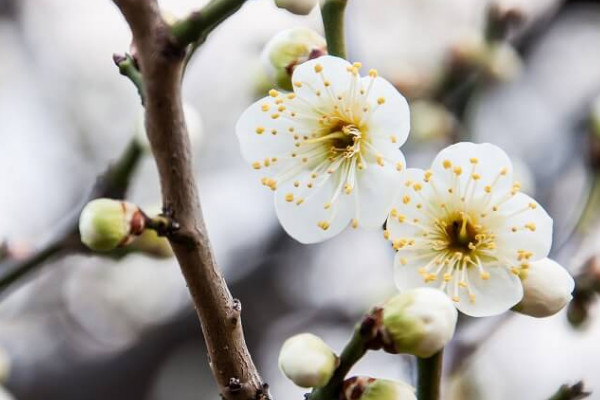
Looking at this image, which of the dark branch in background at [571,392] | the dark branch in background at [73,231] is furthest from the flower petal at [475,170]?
the dark branch in background at [73,231]

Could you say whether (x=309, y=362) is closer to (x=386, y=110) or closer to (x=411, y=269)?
(x=411, y=269)

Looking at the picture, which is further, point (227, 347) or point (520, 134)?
point (520, 134)

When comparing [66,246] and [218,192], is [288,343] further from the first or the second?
[218,192]

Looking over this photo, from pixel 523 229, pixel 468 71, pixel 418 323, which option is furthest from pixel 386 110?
pixel 468 71

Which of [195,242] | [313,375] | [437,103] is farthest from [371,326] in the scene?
[437,103]

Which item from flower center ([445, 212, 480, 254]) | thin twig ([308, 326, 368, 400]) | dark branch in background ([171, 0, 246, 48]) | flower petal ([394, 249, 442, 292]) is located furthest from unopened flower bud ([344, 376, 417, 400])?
dark branch in background ([171, 0, 246, 48])

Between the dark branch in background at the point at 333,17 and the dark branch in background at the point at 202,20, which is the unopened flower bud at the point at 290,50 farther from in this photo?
the dark branch in background at the point at 202,20
